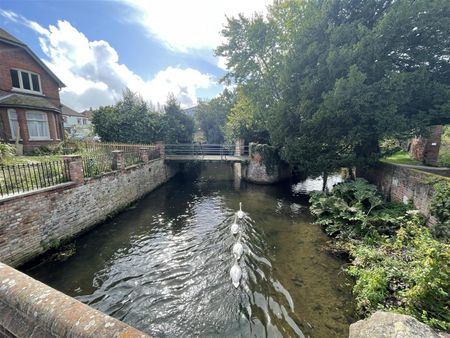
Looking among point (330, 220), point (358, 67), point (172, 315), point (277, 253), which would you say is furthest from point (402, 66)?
point (172, 315)

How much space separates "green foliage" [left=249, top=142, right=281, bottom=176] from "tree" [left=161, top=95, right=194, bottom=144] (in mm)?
8543

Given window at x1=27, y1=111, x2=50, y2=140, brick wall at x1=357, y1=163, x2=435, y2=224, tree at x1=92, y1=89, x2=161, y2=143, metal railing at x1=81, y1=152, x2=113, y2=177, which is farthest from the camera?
tree at x1=92, y1=89, x2=161, y2=143

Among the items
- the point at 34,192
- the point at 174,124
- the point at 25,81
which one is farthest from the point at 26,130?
the point at 174,124

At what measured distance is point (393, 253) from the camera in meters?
5.50

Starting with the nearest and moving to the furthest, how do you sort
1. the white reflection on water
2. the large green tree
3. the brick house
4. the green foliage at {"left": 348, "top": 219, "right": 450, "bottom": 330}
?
the green foliage at {"left": 348, "top": 219, "right": 450, "bottom": 330} < the large green tree < the brick house < the white reflection on water

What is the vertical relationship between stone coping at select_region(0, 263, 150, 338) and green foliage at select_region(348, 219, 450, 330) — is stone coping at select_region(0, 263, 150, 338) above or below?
above

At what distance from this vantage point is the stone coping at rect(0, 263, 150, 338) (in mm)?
1306

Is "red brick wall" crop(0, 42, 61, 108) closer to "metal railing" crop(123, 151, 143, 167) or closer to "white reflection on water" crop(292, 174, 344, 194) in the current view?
"metal railing" crop(123, 151, 143, 167)

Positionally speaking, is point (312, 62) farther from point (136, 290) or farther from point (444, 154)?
point (136, 290)

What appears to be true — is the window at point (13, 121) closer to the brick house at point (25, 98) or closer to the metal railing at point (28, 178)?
the brick house at point (25, 98)

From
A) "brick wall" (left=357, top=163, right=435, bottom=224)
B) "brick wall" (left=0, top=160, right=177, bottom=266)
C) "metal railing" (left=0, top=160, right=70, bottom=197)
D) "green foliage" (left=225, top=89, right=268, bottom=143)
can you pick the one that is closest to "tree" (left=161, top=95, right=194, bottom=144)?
"green foliage" (left=225, top=89, right=268, bottom=143)

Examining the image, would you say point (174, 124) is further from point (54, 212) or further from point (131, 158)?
point (54, 212)

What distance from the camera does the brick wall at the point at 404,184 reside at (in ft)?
23.1

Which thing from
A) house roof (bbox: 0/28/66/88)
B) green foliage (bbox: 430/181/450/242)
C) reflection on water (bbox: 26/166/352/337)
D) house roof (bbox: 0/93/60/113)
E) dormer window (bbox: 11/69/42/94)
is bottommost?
reflection on water (bbox: 26/166/352/337)
